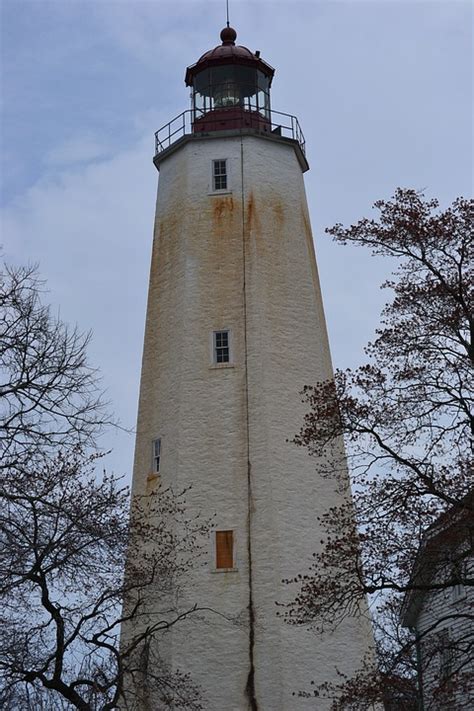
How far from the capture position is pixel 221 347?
89.7 ft

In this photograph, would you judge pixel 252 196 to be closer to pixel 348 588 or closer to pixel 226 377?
pixel 226 377

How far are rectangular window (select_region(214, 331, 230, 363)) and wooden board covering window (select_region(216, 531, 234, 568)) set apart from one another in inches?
179

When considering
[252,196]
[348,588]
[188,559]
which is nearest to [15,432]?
[348,588]

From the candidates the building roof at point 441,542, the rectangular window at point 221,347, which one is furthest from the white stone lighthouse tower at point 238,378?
the building roof at point 441,542

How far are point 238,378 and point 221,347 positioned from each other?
111cm

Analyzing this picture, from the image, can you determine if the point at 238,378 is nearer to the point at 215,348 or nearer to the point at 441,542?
the point at 215,348

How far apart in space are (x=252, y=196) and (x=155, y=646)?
12234 millimetres

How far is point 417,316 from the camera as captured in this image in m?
16.8

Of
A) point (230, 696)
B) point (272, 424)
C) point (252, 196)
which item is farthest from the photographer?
point (252, 196)

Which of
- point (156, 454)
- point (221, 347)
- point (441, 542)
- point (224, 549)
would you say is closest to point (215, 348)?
point (221, 347)

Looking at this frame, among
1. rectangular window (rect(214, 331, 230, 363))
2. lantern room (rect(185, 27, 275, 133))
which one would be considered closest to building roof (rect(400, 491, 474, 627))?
rectangular window (rect(214, 331, 230, 363))

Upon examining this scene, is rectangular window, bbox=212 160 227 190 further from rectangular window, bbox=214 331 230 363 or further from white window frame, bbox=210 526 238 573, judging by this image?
white window frame, bbox=210 526 238 573

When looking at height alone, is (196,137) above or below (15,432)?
above

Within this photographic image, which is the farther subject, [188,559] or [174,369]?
[174,369]
